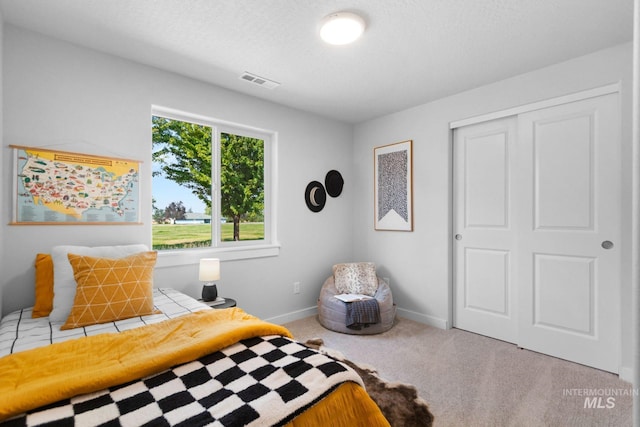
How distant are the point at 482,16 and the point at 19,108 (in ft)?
10.3

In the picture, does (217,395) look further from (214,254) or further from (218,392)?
(214,254)

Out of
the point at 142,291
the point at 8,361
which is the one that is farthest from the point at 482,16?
the point at 8,361

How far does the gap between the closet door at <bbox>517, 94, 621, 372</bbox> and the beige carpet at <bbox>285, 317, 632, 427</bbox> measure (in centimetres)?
25

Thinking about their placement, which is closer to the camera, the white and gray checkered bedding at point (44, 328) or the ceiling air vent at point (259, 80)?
the white and gray checkered bedding at point (44, 328)

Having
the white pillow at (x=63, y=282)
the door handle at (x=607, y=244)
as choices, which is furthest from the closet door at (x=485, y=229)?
the white pillow at (x=63, y=282)

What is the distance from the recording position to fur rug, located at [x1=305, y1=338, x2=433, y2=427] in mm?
1819

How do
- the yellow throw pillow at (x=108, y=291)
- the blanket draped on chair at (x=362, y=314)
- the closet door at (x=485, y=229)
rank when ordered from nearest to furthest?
the yellow throw pillow at (x=108, y=291)
the closet door at (x=485, y=229)
the blanket draped on chair at (x=362, y=314)

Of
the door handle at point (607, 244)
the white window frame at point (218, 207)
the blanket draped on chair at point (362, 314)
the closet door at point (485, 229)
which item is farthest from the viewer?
the blanket draped on chair at point (362, 314)

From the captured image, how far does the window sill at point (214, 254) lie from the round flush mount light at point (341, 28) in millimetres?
2100

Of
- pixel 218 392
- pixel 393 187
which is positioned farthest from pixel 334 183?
pixel 218 392

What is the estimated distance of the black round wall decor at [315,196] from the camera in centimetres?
383

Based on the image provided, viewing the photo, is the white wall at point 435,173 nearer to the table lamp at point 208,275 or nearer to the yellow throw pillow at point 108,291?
the table lamp at point 208,275

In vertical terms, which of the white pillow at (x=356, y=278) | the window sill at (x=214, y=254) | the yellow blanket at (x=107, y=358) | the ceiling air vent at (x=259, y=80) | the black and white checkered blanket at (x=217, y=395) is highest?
the ceiling air vent at (x=259, y=80)

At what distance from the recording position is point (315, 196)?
12.8 feet
